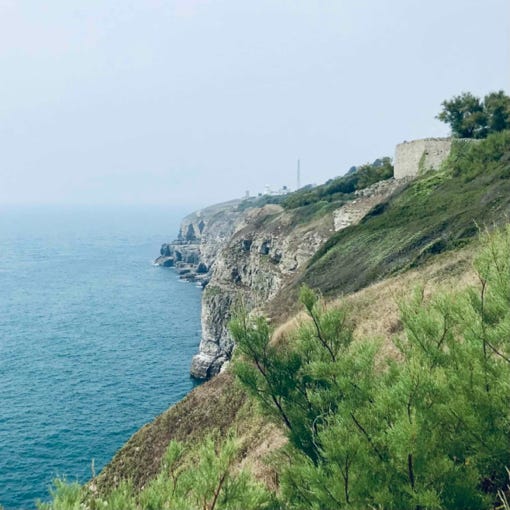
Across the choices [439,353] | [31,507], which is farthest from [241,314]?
[31,507]

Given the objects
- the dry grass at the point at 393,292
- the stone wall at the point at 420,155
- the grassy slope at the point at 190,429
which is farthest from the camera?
the stone wall at the point at 420,155

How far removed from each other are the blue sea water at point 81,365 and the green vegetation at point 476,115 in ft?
134

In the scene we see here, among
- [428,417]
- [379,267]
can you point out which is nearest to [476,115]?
[379,267]

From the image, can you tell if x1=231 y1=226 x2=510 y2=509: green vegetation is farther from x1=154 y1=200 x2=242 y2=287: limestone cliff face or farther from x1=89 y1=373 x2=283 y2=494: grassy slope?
x1=154 y1=200 x2=242 y2=287: limestone cliff face

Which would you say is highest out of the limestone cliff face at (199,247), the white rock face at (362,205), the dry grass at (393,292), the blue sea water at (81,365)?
the white rock face at (362,205)

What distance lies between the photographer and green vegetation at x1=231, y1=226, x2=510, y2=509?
751 centimetres

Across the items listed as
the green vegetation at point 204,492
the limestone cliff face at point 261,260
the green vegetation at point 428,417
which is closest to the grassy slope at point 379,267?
the green vegetation at point 204,492

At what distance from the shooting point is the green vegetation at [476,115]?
159ft

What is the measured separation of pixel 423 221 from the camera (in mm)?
34406

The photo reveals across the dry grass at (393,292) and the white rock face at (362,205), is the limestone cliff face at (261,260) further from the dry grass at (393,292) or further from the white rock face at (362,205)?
the dry grass at (393,292)

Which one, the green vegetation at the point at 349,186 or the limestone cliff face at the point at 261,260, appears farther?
the green vegetation at the point at 349,186

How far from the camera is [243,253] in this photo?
6900 cm

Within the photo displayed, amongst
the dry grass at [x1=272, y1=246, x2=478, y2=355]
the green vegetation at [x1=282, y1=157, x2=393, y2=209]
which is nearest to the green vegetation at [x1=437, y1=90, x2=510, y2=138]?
the green vegetation at [x1=282, y1=157, x2=393, y2=209]

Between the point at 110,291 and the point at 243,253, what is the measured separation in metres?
45.2
